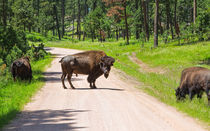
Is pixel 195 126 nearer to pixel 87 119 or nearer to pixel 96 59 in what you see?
pixel 87 119

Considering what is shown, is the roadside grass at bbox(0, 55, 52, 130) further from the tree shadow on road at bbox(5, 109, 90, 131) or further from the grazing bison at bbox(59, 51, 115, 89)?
the grazing bison at bbox(59, 51, 115, 89)

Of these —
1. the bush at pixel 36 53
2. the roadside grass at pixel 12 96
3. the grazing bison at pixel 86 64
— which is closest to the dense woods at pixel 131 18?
the bush at pixel 36 53

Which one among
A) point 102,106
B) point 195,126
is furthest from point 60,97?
point 195,126

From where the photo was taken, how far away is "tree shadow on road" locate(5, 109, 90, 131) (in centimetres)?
726

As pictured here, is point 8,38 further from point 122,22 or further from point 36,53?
point 122,22

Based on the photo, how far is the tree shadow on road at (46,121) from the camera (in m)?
7.26

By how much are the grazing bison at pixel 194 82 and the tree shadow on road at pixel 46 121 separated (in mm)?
5066

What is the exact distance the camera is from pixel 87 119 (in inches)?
320

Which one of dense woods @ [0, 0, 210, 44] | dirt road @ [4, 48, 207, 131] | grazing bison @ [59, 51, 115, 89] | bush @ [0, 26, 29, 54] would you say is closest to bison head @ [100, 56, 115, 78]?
grazing bison @ [59, 51, 115, 89]

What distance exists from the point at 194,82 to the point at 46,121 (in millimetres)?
6500

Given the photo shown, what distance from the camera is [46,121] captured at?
26.1 feet

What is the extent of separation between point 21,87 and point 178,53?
22748mm

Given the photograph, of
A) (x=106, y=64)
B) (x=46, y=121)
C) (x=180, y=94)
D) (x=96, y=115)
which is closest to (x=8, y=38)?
(x=106, y=64)

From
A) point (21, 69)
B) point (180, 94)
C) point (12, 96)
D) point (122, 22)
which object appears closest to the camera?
point (12, 96)
